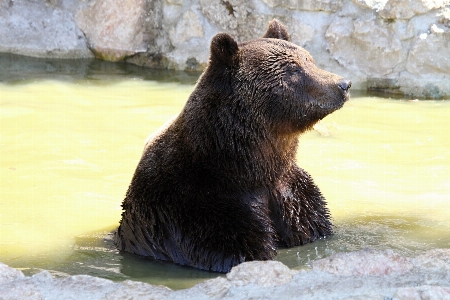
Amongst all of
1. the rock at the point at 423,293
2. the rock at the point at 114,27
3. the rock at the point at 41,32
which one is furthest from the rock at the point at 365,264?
the rock at the point at 41,32

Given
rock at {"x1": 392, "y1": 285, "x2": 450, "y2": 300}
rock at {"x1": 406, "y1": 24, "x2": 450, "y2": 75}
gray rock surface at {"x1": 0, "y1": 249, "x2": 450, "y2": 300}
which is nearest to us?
rock at {"x1": 392, "y1": 285, "x2": 450, "y2": 300}

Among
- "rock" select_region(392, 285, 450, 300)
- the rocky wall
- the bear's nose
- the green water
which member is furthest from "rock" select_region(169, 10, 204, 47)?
"rock" select_region(392, 285, 450, 300)

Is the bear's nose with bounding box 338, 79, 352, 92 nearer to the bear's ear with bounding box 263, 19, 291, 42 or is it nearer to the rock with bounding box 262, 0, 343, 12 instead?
the bear's ear with bounding box 263, 19, 291, 42

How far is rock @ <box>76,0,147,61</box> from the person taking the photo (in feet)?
42.8

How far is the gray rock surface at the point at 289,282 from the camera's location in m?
4.05

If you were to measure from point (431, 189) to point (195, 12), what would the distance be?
6.30 m

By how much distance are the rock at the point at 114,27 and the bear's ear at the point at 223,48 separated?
7.82 m

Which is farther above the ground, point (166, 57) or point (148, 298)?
point (166, 57)

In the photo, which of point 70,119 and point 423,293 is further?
point 70,119

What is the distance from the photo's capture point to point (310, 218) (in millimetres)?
5938

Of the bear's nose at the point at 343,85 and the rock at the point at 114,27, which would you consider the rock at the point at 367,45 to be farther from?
the bear's nose at the point at 343,85

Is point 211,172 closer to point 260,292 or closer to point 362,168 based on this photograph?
point 260,292

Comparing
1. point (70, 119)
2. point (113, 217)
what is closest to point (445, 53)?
point (70, 119)

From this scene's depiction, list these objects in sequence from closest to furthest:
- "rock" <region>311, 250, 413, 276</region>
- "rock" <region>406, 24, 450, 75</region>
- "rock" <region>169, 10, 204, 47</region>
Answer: "rock" <region>311, 250, 413, 276</region> → "rock" <region>406, 24, 450, 75</region> → "rock" <region>169, 10, 204, 47</region>
